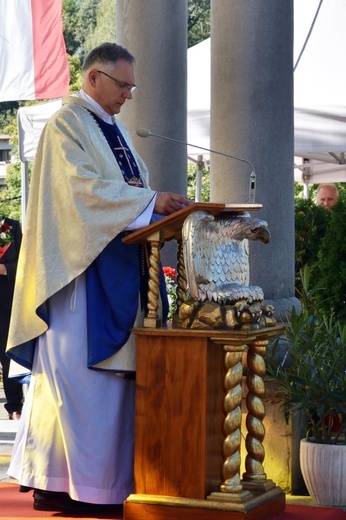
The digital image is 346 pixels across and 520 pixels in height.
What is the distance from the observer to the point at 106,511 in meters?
4.64

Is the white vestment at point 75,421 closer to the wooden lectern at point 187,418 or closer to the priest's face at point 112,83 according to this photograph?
the wooden lectern at point 187,418

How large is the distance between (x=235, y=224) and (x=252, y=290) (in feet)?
0.93

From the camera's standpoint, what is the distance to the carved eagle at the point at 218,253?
432 cm

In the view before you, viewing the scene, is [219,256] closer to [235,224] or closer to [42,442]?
[235,224]

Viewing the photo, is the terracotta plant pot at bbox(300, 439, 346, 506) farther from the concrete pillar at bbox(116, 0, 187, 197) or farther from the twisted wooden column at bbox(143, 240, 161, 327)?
the concrete pillar at bbox(116, 0, 187, 197)

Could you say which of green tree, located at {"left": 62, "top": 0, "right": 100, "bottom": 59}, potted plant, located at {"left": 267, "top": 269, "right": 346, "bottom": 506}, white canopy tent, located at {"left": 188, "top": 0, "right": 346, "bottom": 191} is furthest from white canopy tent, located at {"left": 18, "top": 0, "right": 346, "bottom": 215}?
green tree, located at {"left": 62, "top": 0, "right": 100, "bottom": 59}

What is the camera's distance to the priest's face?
15.3 ft

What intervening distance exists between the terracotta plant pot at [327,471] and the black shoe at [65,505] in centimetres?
108

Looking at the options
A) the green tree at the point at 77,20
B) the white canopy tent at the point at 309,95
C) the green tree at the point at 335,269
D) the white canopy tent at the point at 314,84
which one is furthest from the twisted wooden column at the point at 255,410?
the green tree at the point at 77,20

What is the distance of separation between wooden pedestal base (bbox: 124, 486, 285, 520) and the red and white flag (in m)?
5.01

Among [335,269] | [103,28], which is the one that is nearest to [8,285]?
[335,269]

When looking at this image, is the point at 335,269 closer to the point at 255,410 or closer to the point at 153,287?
the point at 255,410

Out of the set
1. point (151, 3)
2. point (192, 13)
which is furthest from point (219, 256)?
point (192, 13)

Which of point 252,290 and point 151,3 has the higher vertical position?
point 151,3
